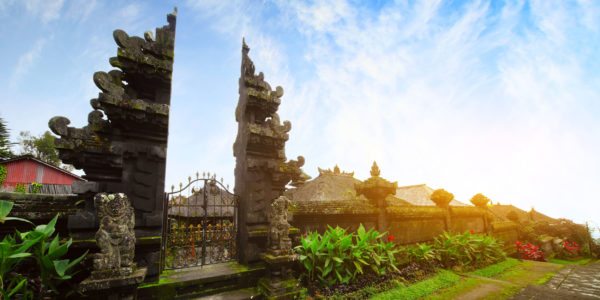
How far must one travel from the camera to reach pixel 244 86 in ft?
20.8

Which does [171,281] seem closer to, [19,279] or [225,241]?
[225,241]

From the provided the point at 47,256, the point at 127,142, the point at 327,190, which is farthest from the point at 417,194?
the point at 47,256

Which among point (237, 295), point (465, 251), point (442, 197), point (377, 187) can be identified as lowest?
point (465, 251)

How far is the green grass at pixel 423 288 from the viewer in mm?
5410

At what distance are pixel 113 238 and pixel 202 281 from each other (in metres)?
1.76

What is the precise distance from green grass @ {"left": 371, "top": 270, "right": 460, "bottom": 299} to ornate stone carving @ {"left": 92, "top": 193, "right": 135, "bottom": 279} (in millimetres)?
4783

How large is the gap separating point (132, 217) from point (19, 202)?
1839 mm

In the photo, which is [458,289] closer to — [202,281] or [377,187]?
[377,187]

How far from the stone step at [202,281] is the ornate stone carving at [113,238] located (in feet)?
2.65

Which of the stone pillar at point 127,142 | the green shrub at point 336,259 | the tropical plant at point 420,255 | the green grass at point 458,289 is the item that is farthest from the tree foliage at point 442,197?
the stone pillar at point 127,142

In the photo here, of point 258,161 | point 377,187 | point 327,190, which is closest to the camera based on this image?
point 258,161

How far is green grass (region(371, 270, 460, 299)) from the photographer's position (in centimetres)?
541

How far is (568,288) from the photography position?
6.09 metres

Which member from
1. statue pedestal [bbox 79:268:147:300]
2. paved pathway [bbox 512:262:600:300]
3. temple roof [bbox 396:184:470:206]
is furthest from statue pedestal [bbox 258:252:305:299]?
temple roof [bbox 396:184:470:206]
